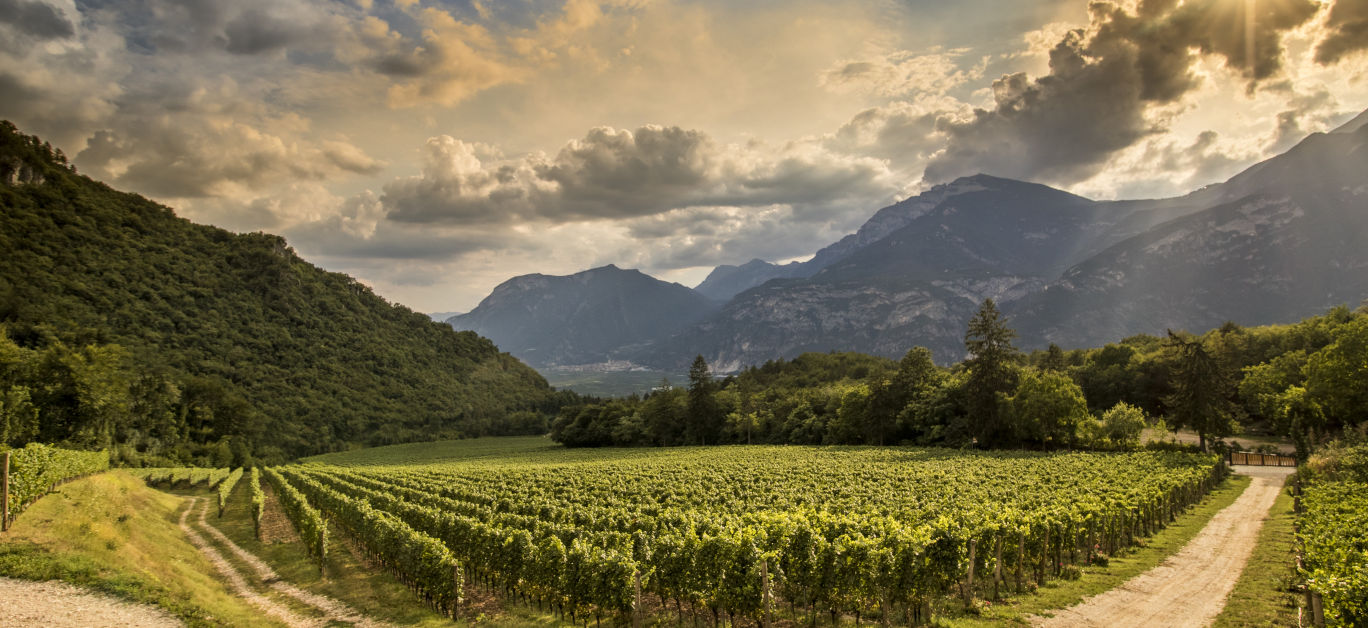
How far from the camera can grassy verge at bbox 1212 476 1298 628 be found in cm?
1386

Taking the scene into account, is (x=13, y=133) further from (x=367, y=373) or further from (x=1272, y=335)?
(x=1272, y=335)

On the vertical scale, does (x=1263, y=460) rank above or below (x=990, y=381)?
below

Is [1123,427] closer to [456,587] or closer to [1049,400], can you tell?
[1049,400]

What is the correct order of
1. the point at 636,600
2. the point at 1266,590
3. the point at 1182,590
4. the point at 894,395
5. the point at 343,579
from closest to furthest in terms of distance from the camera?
the point at 636,600, the point at 1266,590, the point at 1182,590, the point at 343,579, the point at 894,395

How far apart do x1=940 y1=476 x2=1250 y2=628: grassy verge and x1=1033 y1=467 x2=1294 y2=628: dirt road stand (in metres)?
0.31

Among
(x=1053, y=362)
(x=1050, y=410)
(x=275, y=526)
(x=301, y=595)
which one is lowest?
(x=275, y=526)

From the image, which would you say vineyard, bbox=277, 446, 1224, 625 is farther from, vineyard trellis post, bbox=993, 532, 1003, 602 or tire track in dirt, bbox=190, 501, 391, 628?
tire track in dirt, bbox=190, 501, 391, 628

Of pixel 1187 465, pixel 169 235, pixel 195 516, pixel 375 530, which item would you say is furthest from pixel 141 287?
pixel 1187 465

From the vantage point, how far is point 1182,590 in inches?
660

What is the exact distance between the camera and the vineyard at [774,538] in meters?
14.9

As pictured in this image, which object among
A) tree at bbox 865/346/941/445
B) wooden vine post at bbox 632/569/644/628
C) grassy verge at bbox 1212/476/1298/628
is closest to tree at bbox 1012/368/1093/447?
tree at bbox 865/346/941/445

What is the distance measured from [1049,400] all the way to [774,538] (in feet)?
173

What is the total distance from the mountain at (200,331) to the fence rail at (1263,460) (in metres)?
120

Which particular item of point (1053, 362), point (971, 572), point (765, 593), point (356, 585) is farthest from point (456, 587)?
point (1053, 362)
